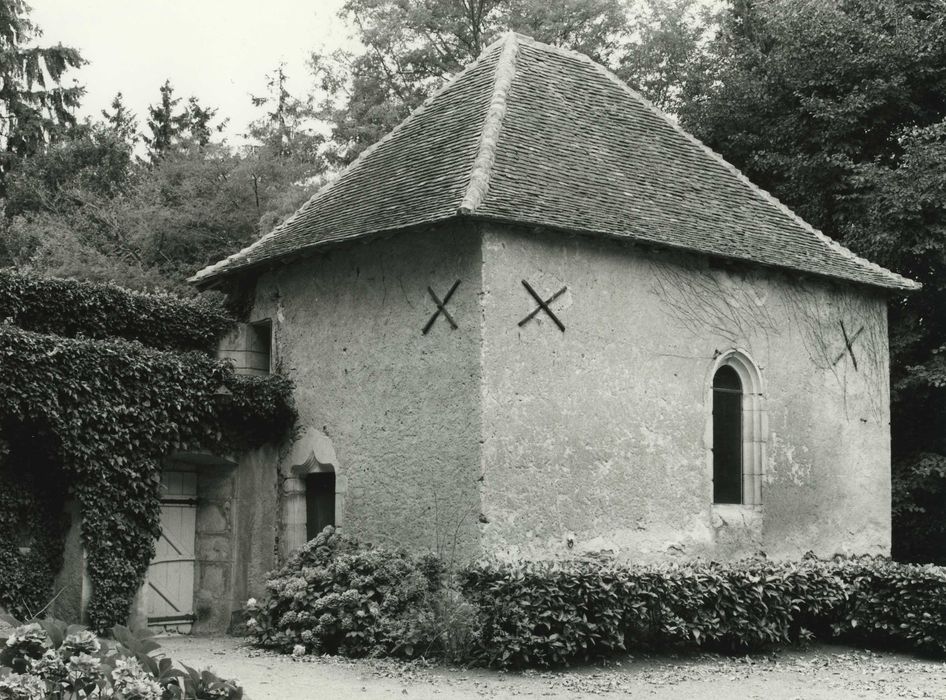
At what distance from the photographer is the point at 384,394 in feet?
42.3

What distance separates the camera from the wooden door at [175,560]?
558 inches

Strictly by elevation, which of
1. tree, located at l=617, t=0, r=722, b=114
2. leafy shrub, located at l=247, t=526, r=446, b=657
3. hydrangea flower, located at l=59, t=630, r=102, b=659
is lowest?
leafy shrub, located at l=247, t=526, r=446, b=657

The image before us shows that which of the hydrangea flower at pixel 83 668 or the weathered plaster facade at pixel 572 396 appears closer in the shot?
the hydrangea flower at pixel 83 668

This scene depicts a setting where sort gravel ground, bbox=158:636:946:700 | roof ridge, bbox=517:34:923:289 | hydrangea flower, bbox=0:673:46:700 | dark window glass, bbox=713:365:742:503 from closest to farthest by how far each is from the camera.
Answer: hydrangea flower, bbox=0:673:46:700 → gravel ground, bbox=158:636:946:700 → dark window glass, bbox=713:365:742:503 → roof ridge, bbox=517:34:923:289

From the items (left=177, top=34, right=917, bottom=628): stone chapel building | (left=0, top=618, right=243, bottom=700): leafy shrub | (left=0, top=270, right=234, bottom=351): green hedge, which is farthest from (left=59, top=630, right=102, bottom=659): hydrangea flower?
(left=0, top=270, right=234, bottom=351): green hedge

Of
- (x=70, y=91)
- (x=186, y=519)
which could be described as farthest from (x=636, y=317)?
(x=70, y=91)

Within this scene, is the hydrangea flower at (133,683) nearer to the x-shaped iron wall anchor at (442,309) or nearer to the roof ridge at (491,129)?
the roof ridge at (491,129)

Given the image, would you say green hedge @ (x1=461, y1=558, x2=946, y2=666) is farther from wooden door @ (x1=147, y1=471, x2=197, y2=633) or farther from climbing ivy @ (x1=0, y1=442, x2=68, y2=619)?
wooden door @ (x1=147, y1=471, x2=197, y2=633)

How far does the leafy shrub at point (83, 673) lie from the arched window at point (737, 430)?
9979 mm

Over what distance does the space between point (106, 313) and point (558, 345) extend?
575 cm

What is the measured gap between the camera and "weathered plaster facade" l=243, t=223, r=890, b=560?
38.7 feet

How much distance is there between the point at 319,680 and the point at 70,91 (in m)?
23.3

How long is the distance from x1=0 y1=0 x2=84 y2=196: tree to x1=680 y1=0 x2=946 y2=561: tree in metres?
17.3

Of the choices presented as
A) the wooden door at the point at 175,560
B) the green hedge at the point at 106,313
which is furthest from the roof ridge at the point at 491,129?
the wooden door at the point at 175,560
